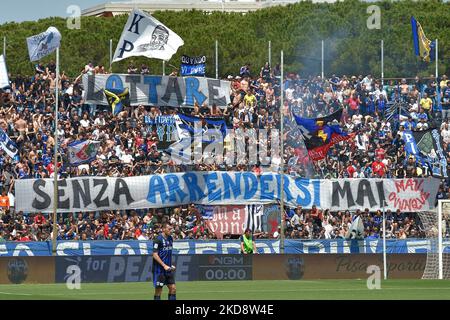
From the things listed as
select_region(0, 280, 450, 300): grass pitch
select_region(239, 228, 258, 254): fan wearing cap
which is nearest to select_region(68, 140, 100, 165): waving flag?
select_region(239, 228, 258, 254): fan wearing cap

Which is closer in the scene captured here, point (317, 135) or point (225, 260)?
point (225, 260)

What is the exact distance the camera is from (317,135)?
45.1m

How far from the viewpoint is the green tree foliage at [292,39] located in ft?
235

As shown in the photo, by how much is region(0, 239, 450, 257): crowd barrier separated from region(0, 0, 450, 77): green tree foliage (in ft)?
79.9

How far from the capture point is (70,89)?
48.3m

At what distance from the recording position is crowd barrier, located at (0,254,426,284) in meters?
37.7

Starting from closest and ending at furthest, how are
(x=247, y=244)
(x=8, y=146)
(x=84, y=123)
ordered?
1. (x=247, y=244)
2. (x=8, y=146)
3. (x=84, y=123)

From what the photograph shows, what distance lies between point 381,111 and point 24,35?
41.4 metres

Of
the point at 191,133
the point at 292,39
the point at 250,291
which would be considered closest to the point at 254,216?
the point at 191,133

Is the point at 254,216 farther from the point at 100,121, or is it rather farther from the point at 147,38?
the point at 147,38

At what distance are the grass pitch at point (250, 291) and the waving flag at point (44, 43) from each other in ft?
42.3

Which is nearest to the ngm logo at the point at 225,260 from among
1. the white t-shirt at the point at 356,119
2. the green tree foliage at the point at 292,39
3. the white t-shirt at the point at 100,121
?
the white t-shirt at the point at 100,121

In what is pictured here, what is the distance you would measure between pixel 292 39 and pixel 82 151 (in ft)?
109
